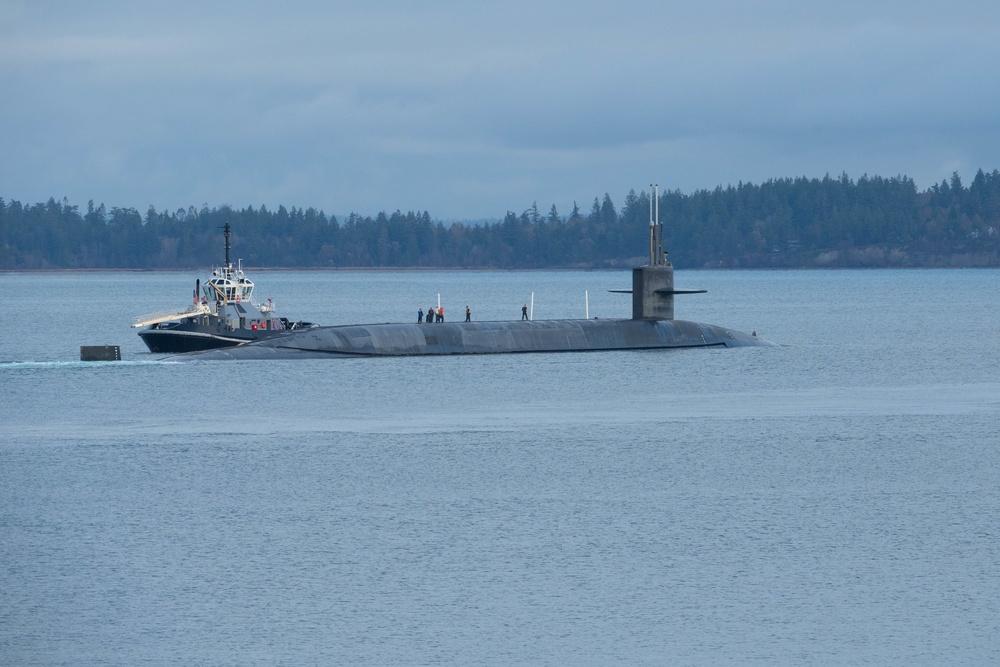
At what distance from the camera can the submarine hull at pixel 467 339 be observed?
5569 cm

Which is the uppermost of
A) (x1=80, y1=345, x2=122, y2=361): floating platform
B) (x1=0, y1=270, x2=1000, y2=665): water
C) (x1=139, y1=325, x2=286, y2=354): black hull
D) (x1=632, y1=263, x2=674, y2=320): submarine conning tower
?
(x1=632, y1=263, x2=674, y2=320): submarine conning tower

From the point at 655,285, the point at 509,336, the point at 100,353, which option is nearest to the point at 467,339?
the point at 509,336

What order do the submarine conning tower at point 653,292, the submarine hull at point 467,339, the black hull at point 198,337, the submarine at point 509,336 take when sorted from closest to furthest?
the submarine hull at point 467,339 < the submarine at point 509,336 < the black hull at point 198,337 < the submarine conning tower at point 653,292

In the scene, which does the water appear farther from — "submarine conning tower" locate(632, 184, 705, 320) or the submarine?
"submarine conning tower" locate(632, 184, 705, 320)

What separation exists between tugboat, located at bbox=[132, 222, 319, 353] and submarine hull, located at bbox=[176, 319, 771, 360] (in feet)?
4.23

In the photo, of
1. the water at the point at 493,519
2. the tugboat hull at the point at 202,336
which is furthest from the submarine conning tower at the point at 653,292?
the tugboat hull at the point at 202,336

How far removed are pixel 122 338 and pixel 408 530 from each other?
207ft

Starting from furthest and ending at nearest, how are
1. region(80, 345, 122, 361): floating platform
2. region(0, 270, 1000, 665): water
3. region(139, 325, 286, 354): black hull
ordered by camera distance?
region(80, 345, 122, 361): floating platform
region(139, 325, 286, 354): black hull
region(0, 270, 1000, 665): water

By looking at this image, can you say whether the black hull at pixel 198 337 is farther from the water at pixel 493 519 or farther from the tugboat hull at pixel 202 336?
the water at pixel 493 519

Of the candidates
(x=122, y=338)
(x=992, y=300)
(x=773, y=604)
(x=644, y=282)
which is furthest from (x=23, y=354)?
(x=992, y=300)

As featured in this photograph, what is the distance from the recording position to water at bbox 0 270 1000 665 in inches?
774

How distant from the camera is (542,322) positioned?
6059cm

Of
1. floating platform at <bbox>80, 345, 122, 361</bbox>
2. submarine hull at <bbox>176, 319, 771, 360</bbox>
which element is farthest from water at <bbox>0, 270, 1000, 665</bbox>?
floating platform at <bbox>80, 345, 122, 361</bbox>

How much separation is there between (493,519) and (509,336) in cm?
3207
